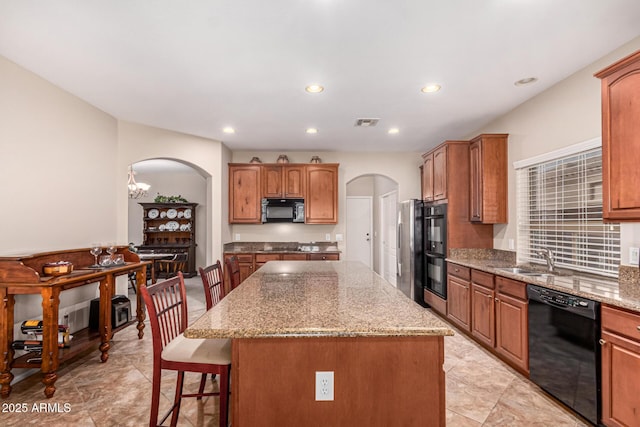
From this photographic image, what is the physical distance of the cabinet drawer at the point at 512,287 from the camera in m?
2.81

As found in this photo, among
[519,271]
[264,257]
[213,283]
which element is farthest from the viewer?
[264,257]

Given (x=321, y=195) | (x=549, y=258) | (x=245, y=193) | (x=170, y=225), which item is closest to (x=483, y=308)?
(x=549, y=258)

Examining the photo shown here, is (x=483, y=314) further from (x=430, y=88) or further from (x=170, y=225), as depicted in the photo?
(x=170, y=225)

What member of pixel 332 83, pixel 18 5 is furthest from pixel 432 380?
pixel 18 5

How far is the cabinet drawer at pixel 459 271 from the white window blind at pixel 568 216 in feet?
1.91

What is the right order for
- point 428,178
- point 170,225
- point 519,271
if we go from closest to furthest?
point 519,271, point 428,178, point 170,225

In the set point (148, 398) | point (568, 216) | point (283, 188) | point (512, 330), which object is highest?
point (283, 188)

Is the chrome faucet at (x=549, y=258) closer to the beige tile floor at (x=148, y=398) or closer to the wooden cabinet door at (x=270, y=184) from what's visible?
the beige tile floor at (x=148, y=398)

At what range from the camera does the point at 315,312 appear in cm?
165

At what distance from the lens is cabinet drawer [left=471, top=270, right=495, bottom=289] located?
333 centimetres

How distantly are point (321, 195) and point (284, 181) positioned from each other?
67cm

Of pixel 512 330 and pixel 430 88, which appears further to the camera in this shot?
pixel 430 88

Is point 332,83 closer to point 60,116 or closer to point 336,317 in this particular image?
point 336,317

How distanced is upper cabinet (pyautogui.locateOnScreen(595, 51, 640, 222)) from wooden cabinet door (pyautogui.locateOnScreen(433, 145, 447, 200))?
213 cm
